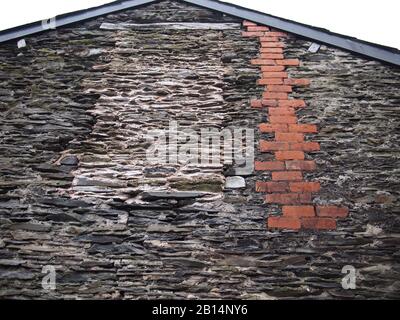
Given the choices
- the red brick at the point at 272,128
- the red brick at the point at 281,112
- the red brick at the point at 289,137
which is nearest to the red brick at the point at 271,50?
the red brick at the point at 281,112

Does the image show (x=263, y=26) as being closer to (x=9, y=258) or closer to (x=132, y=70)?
(x=132, y=70)

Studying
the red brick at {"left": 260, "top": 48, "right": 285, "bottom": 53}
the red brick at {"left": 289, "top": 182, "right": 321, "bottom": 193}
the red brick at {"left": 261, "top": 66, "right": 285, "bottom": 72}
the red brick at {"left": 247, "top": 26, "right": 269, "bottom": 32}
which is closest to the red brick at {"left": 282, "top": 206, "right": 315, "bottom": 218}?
the red brick at {"left": 289, "top": 182, "right": 321, "bottom": 193}

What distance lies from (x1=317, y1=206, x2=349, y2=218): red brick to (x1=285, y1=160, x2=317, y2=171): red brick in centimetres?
44

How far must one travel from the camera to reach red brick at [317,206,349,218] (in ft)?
11.1

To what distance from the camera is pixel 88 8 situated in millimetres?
5375

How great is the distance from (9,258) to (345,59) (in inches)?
169

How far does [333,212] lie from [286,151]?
78 centimetres

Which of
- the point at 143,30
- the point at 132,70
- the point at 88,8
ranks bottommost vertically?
the point at 132,70

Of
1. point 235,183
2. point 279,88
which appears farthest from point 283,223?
point 279,88

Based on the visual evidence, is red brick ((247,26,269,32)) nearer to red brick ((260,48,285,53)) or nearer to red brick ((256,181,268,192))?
red brick ((260,48,285,53))

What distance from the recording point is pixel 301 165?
147 inches

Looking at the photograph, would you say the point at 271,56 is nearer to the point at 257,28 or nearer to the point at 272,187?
the point at 257,28
